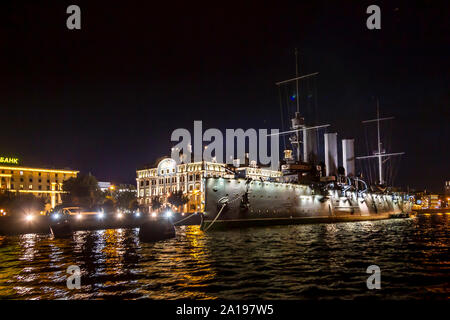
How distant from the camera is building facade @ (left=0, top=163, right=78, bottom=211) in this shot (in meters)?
124

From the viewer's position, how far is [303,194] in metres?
53.7

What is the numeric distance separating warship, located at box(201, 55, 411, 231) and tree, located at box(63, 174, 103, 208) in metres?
43.0

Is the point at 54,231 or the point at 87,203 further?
the point at 87,203

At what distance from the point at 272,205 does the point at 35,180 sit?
111m

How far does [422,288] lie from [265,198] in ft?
113

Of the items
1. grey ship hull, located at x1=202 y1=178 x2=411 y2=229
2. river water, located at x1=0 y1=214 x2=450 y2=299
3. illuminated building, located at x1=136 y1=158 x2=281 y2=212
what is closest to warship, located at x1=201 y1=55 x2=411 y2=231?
grey ship hull, located at x1=202 y1=178 x2=411 y2=229

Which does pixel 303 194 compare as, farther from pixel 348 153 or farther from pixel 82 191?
pixel 82 191

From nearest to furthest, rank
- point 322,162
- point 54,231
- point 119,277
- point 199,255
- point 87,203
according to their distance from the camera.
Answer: point 119,277, point 199,255, point 54,231, point 322,162, point 87,203

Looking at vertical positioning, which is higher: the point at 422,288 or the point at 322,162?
the point at 322,162

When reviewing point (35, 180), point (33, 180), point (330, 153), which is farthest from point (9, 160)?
point (330, 153)

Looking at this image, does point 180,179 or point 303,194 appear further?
point 180,179

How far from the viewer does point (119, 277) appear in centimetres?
1323
